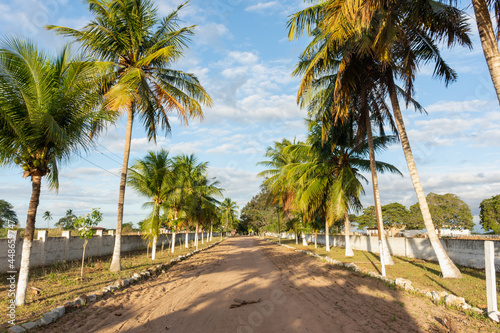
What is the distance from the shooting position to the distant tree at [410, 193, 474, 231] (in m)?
44.3

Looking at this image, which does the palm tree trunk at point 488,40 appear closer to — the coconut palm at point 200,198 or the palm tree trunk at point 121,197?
the palm tree trunk at point 121,197

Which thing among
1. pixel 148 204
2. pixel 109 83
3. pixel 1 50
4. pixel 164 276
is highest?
pixel 109 83

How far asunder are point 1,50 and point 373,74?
13.6 metres

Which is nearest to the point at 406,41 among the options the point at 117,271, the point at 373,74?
the point at 373,74

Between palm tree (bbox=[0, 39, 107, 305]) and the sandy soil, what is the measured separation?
102 inches

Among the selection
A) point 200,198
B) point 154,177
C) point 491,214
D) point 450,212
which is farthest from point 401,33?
point 491,214

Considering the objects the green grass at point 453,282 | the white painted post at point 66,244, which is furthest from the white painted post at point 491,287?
the white painted post at point 66,244

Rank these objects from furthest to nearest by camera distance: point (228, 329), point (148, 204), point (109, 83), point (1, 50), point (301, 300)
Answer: point (148, 204) → point (109, 83) → point (301, 300) → point (1, 50) → point (228, 329)

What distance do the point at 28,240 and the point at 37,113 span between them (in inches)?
121

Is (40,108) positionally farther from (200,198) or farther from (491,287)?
(200,198)

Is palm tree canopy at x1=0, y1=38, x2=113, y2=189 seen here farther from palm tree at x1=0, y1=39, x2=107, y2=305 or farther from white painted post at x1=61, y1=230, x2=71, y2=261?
white painted post at x1=61, y1=230, x2=71, y2=261

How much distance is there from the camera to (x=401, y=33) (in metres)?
10.4

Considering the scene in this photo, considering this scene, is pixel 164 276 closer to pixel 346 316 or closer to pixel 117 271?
pixel 117 271

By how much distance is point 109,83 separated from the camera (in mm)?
13367
